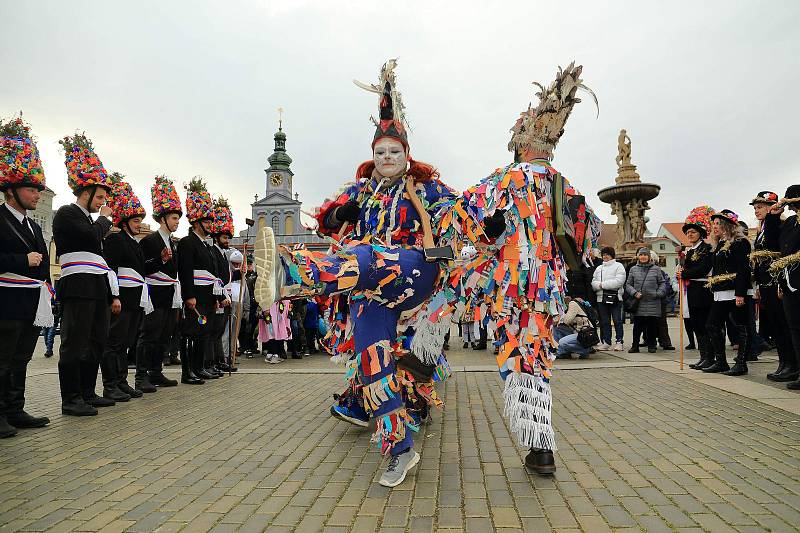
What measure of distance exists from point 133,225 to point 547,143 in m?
5.15

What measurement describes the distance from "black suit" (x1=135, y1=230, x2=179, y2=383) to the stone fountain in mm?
18945

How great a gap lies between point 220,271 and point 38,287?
293cm

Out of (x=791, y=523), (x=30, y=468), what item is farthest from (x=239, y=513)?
(x=791, y=523)

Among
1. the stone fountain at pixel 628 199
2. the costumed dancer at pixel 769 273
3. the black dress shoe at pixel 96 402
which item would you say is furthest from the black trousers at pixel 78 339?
the stone fountain at pixel 628 199

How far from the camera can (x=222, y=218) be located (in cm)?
757

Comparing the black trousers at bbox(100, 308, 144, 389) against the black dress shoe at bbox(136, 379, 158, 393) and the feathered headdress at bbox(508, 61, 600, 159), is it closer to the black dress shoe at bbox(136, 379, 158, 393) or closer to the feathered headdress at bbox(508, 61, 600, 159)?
the black dress shoe at bbox(136, 379, 158, 393)

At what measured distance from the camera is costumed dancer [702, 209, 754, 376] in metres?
6.30

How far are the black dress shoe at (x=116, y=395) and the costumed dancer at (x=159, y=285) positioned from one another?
0.53m

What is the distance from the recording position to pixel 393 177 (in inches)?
139

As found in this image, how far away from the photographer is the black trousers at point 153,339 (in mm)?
6297

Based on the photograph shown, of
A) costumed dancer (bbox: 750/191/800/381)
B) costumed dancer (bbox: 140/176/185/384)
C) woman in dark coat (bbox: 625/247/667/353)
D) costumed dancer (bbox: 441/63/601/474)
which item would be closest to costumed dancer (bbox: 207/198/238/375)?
costumed dancer (bbox: 140/176/185/384)

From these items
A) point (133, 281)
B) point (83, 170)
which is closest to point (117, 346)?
point (133, 281)

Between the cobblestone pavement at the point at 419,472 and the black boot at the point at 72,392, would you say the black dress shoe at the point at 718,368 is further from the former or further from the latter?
the black boot at the point at 72,392

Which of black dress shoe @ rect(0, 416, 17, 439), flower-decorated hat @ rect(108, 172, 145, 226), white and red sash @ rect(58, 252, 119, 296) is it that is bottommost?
black dress shoe @ rect(0, 416, 17, 439)
